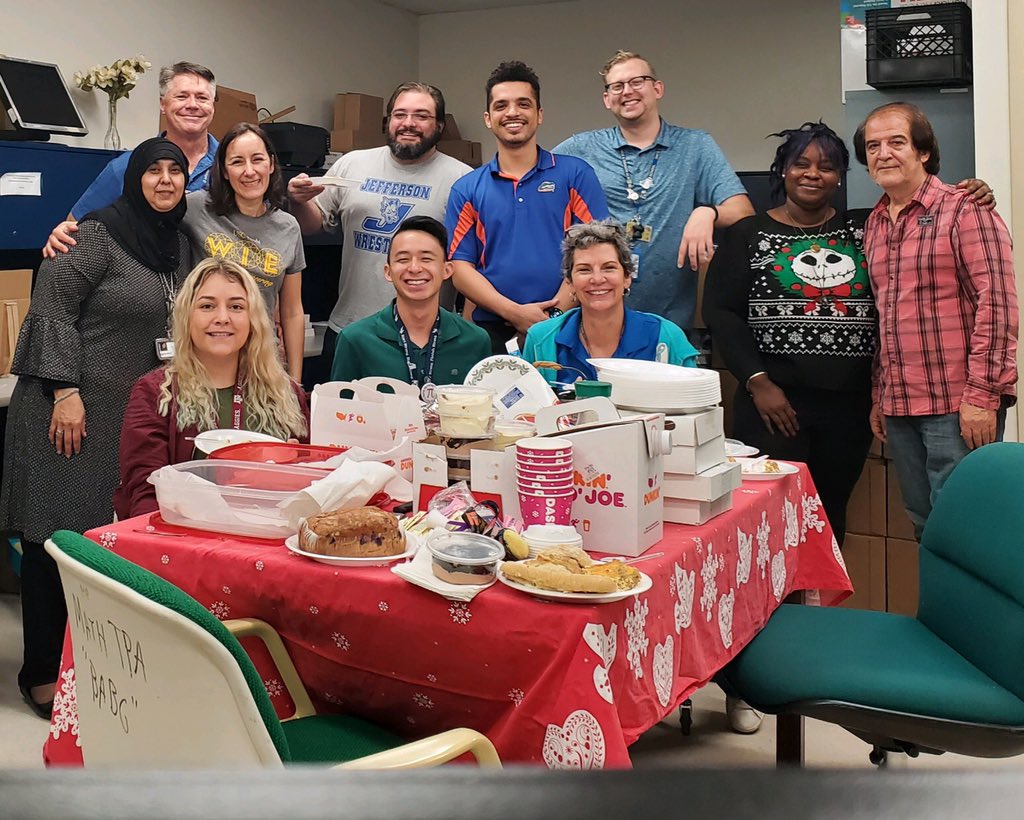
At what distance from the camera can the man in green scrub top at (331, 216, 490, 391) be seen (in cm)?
284

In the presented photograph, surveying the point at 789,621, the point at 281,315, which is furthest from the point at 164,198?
the point at 789,621

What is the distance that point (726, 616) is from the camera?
1.93 m

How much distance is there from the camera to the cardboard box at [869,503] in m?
3.45

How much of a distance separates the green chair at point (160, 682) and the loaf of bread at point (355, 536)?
359mm

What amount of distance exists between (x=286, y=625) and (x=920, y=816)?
161 cm

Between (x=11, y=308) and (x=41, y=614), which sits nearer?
(x=41, y=614)

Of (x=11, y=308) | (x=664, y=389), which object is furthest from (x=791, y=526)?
(x=11, y=308)

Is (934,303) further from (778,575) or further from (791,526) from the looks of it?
(778,575)

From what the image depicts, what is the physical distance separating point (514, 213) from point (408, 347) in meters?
0.80

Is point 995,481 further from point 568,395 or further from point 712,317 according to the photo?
point 712,317

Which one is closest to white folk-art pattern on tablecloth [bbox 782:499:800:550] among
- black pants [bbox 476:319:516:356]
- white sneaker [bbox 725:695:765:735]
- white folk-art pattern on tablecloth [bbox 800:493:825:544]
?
white folk-art pattern on tablecloth [bbox 800:493:825:544]

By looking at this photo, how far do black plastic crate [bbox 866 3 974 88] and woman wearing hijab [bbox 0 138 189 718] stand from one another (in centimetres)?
246

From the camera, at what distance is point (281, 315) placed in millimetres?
3561

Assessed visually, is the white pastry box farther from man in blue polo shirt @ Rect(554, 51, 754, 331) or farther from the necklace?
man in blue polo shirt @ Rect(554, 51, 754, 331)
